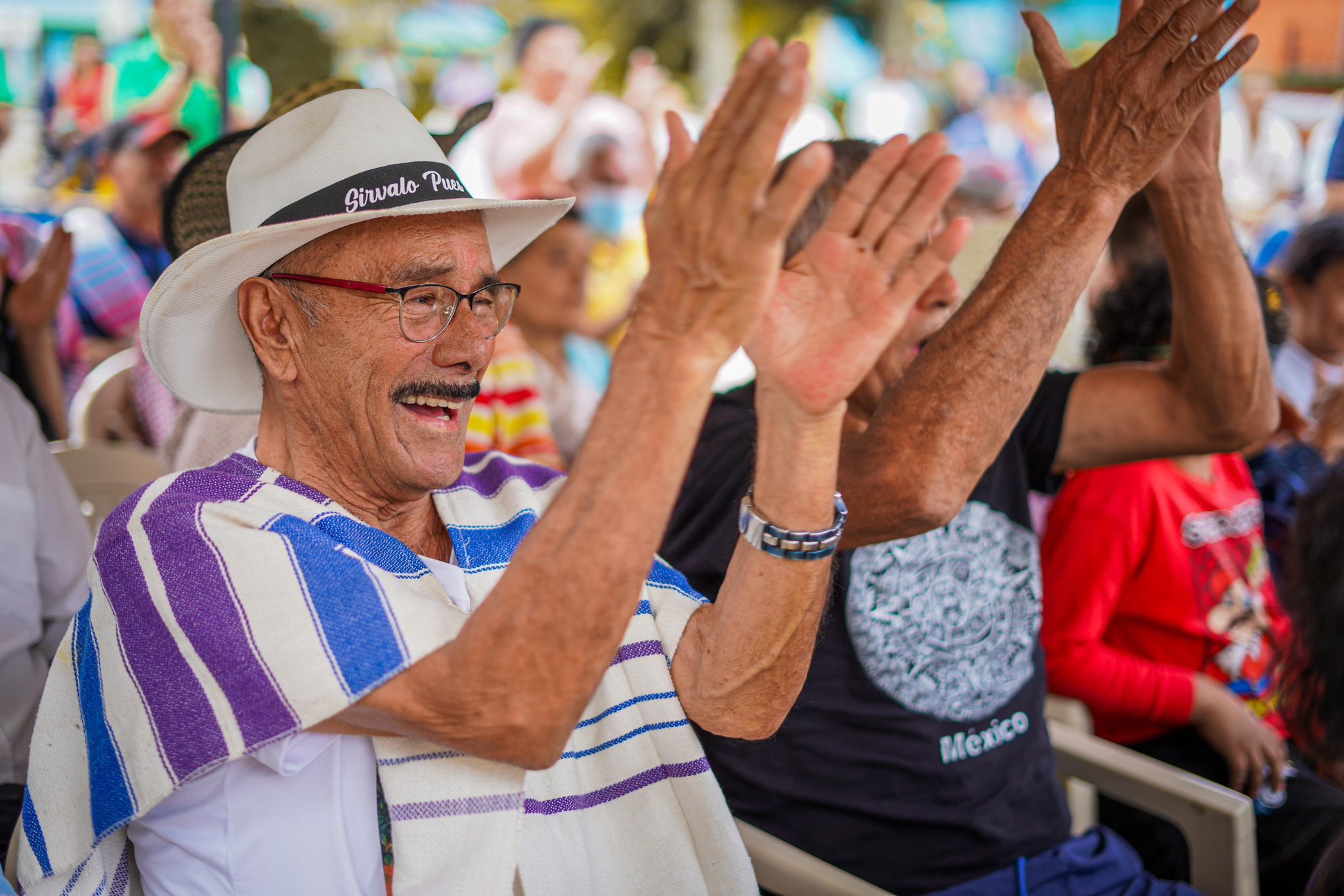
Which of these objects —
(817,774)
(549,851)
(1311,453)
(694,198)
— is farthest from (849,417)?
(1311,453)

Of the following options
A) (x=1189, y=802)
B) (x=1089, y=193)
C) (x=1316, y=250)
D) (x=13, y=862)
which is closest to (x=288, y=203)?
(x=13, y=862)

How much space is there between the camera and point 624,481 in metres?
1.12

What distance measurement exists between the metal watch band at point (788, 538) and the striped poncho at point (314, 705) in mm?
332

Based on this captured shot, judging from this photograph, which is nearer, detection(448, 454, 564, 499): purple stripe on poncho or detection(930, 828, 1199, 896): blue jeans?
detection(448, 454, 564, 499): purple stripe on poncho

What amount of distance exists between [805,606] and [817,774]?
64 cm

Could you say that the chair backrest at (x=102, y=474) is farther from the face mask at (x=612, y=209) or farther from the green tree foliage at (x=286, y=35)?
the green tree foliage at (x=286, y=35)

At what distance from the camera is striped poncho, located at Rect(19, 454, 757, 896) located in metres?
1.29

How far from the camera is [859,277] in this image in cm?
128

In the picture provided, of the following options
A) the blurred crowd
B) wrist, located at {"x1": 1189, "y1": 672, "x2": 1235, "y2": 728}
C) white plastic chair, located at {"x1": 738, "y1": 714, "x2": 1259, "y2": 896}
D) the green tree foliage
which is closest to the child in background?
the blurred crowd

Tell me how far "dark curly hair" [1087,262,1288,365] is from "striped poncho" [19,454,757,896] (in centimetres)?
174

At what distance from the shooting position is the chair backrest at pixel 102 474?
9.52 ft

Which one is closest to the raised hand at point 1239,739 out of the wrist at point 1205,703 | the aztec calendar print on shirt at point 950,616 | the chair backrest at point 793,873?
the wrist at point 1205,703

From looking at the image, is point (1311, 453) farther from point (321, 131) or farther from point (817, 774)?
point (321, 131)

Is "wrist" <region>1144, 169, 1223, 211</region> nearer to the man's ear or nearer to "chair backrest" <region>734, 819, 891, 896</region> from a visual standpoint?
"chair backrest" <region>734, 819, 891, 896</region>
